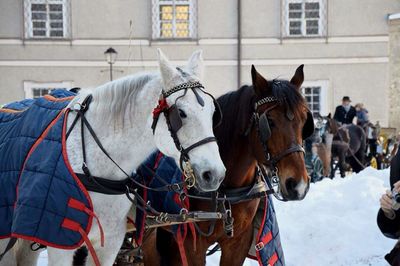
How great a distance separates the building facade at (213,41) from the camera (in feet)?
59.7

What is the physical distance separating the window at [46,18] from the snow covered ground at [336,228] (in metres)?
13.3

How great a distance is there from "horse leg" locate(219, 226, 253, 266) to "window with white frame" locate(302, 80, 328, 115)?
15271 mm

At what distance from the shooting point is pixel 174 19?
18.4 m

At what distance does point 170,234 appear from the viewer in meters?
3.99

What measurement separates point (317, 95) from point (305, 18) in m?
2.77

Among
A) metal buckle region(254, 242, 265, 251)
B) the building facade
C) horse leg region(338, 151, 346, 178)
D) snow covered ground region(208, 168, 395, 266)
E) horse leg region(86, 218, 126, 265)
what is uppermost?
the building facade

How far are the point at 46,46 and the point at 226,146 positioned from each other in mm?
15795

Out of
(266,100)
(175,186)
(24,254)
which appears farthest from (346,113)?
(24,254)

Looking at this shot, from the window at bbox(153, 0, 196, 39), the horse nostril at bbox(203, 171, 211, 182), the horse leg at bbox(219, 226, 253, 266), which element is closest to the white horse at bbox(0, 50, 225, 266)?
the horse nostril at bbox(203, 171, 211, 182)

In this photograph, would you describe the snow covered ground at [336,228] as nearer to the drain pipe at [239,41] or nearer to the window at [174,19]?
the drain pipe at [239,41]

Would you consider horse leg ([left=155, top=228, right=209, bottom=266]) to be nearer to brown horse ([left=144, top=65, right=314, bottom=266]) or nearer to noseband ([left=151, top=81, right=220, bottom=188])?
brown horse ([left=144, top=65, right=314, bottom=266])

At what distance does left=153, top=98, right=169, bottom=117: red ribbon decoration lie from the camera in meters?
2.72

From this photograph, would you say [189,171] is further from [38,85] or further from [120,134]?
[38,85]

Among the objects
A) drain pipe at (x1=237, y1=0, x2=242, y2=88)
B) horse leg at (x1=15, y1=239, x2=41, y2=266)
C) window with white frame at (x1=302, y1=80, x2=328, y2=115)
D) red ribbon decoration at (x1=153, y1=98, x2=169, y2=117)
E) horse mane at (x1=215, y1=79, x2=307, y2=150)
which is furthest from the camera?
window with white frame at (x1=302, y1=80, x2=328, y2=115)
